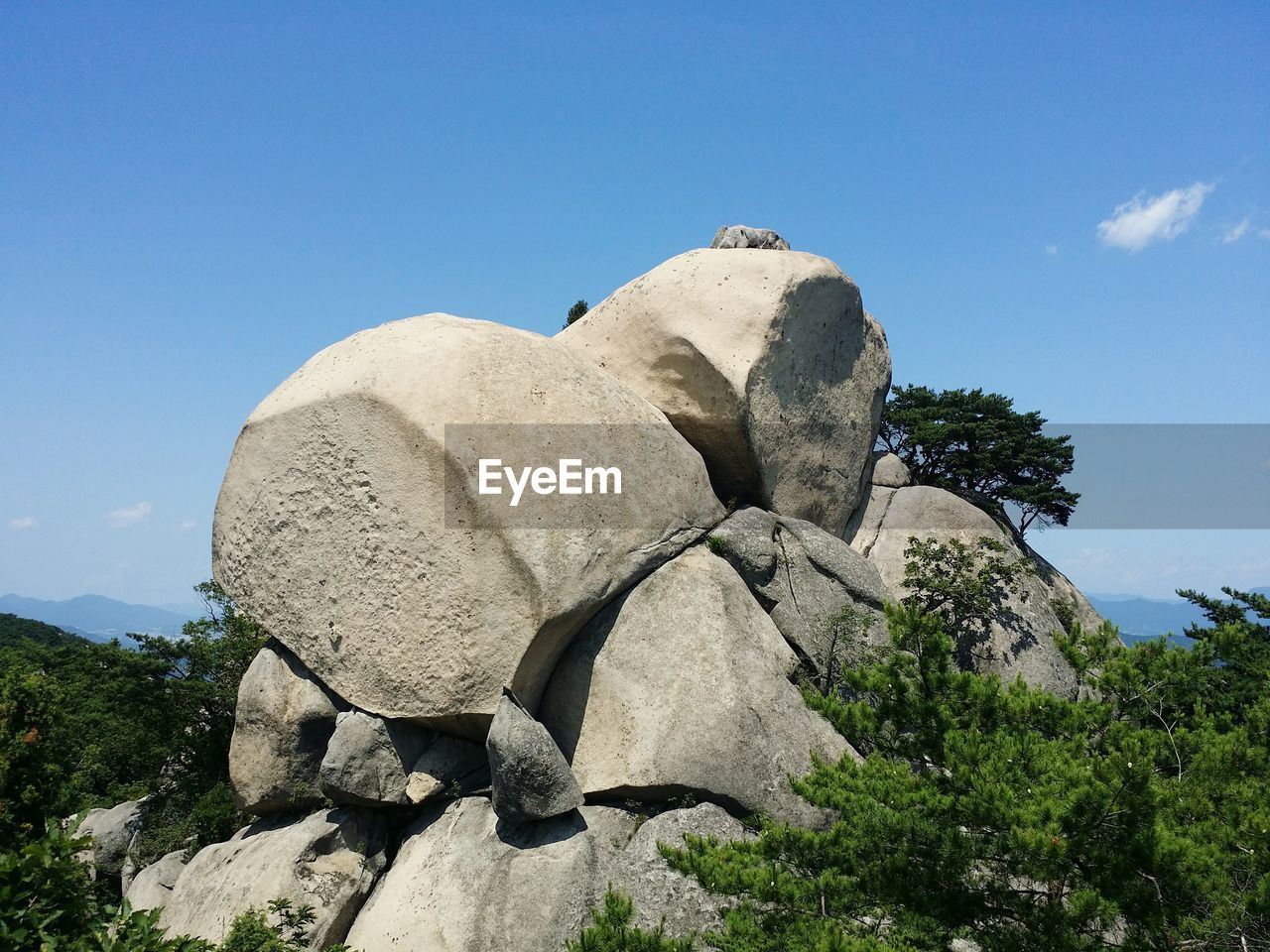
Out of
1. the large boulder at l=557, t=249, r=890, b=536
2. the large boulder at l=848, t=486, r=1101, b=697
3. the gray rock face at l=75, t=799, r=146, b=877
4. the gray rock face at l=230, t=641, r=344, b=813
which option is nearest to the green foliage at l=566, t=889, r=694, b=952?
the gray rock face at l=230, t=641, r=344, b=813

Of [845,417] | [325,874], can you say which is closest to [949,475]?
[845,417]

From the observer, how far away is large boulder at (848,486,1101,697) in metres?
20.3

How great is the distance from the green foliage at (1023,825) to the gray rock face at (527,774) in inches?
146

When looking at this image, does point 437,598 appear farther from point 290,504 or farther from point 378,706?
point 290,504

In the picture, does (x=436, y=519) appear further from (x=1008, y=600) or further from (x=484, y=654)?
(x=1008, y=600)

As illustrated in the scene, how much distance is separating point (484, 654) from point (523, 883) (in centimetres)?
363

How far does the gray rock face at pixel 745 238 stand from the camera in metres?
22.8

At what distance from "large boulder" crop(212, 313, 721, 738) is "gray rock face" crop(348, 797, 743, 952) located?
2101 mm

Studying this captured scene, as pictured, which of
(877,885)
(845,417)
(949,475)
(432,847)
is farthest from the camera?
(949,475)

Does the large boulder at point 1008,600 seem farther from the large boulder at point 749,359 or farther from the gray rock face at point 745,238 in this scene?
the gray rock face at point 745,238

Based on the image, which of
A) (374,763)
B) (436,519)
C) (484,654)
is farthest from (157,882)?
(436,519)

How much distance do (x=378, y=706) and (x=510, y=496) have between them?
176 inches

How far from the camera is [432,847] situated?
47.8 feet

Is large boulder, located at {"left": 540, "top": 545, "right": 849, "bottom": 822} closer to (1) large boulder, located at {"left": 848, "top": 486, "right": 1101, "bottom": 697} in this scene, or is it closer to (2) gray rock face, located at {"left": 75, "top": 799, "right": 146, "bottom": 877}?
(1) large boulder, located at {"left": 848, "top": 486, "right": 1101, "bottom": 697}
